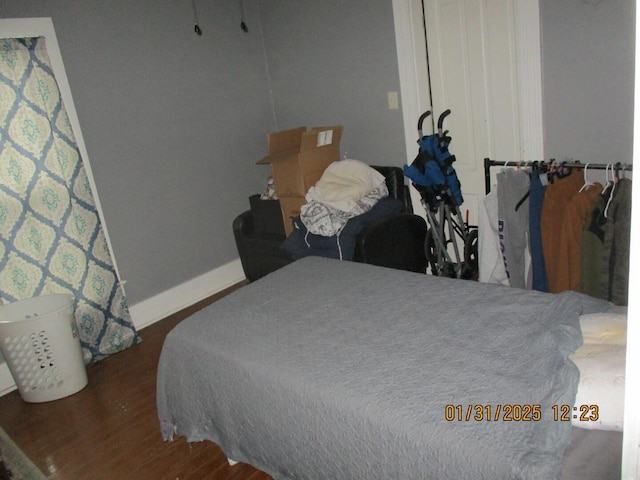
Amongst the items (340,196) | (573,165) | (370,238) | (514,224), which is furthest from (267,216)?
(573,165)

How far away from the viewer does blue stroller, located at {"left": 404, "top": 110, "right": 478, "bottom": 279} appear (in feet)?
9.61

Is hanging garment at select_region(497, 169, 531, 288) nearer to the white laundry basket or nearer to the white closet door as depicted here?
the white closet door

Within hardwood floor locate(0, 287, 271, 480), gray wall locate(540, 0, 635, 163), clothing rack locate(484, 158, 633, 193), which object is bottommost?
hardwood floor locate(0, 287, 271, 480)

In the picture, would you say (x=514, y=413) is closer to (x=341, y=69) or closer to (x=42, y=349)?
(x=42, y=349)

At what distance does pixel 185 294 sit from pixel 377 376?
8.84 feet

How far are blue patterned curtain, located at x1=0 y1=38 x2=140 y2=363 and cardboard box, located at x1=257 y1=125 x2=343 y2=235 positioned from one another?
47.3 inches

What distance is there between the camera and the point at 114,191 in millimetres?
3498

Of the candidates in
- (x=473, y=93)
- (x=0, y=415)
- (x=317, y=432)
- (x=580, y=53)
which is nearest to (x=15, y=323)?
(x=0, y=415)

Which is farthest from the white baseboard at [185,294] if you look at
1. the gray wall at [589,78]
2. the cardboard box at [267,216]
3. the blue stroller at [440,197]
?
the gray wall at [589,78]

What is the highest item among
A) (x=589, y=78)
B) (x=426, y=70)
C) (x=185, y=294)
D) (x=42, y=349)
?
(x=426, y=70)

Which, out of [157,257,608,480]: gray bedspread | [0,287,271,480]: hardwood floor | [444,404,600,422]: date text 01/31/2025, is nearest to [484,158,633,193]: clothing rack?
[157,257,608,480]: gray bedspread

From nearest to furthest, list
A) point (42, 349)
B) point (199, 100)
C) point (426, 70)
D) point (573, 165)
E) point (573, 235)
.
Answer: point (573, 235) → point (573, 165) → point (42, 349) → point (426, 70) → point (199, 100)

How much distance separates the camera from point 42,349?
2814 mm

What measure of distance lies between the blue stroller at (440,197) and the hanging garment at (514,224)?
14.5 inches
